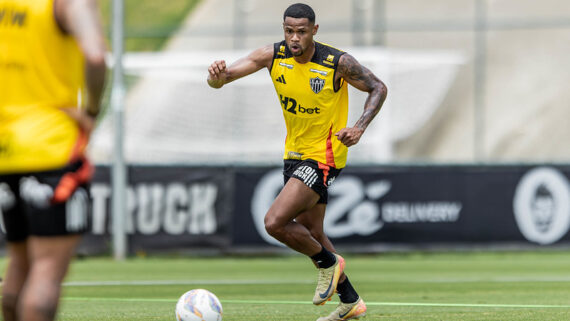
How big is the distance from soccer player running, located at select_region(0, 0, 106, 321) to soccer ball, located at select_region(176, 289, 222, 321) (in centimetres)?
255

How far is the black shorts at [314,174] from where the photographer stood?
8852 millimetres

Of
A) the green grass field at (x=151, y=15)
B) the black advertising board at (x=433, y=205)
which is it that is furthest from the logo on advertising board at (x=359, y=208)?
the green grass field at (x=151, y=15)

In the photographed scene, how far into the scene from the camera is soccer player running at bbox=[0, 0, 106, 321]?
4.82 metres

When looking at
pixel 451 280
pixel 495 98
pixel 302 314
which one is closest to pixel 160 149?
pixel 495 98

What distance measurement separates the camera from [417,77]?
94.8ft

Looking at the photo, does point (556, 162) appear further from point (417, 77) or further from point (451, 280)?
point (417, 77)

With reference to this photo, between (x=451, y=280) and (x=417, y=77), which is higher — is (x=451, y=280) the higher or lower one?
the lower one

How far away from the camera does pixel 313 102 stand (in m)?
8.94

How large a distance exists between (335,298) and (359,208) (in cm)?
676

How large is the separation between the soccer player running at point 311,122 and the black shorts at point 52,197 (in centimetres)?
388

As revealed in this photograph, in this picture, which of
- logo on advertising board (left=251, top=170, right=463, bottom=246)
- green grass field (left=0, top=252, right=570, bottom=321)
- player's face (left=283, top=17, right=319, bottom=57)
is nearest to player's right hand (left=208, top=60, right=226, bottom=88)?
player's face (left=283, top=17, right=319, bottom=57)

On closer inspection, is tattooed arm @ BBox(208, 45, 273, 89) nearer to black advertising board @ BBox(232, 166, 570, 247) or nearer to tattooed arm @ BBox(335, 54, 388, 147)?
tattooed arm @ BBox(335, 54, 388, 147)

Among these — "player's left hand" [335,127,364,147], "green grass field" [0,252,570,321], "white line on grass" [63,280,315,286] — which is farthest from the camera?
"white line on grass" [63,280,315,286]

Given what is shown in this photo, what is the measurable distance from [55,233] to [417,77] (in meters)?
24.6
